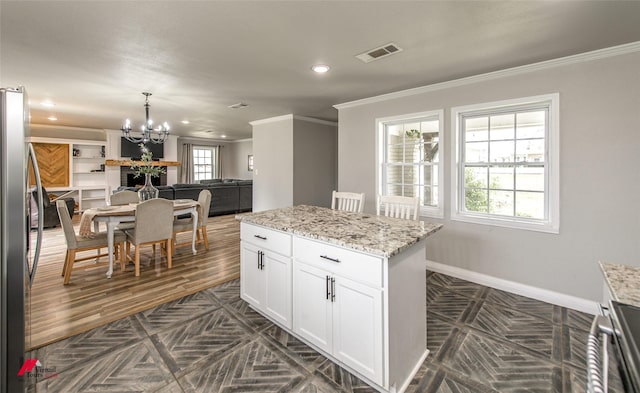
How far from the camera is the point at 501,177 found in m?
3.36

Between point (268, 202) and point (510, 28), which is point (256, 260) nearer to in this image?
point (510, 28)

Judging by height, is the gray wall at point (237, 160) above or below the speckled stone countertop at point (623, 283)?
above

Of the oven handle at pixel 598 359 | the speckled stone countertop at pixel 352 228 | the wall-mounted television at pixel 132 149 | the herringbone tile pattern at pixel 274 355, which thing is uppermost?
the wall-mounted television at pixel 132 149

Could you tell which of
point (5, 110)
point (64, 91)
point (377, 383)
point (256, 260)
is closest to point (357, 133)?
point (256, 260)

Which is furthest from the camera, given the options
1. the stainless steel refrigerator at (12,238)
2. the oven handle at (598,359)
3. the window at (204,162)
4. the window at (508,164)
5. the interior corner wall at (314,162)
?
the window at (204,162)

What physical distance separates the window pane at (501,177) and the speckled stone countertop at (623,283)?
7.36 ft

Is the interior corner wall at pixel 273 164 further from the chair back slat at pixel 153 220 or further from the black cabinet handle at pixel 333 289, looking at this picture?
the black cabinet handle at pixel 333 289

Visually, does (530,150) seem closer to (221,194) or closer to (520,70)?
(520,70)

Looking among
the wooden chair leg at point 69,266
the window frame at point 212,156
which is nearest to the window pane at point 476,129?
the wooden chair leg at point 69,266

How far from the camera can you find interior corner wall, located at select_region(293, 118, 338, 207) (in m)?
6.06

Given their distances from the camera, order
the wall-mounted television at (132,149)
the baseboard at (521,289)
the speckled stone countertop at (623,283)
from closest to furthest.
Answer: the speckled stone countertop at (623,283)
the baseboard at (521,289)
the wall-mounted television at (132,149)

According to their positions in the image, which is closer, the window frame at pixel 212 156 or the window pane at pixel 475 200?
the window pane at pixel 475 200

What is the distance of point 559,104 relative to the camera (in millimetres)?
2863

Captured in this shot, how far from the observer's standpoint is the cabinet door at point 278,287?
2.24 metres
